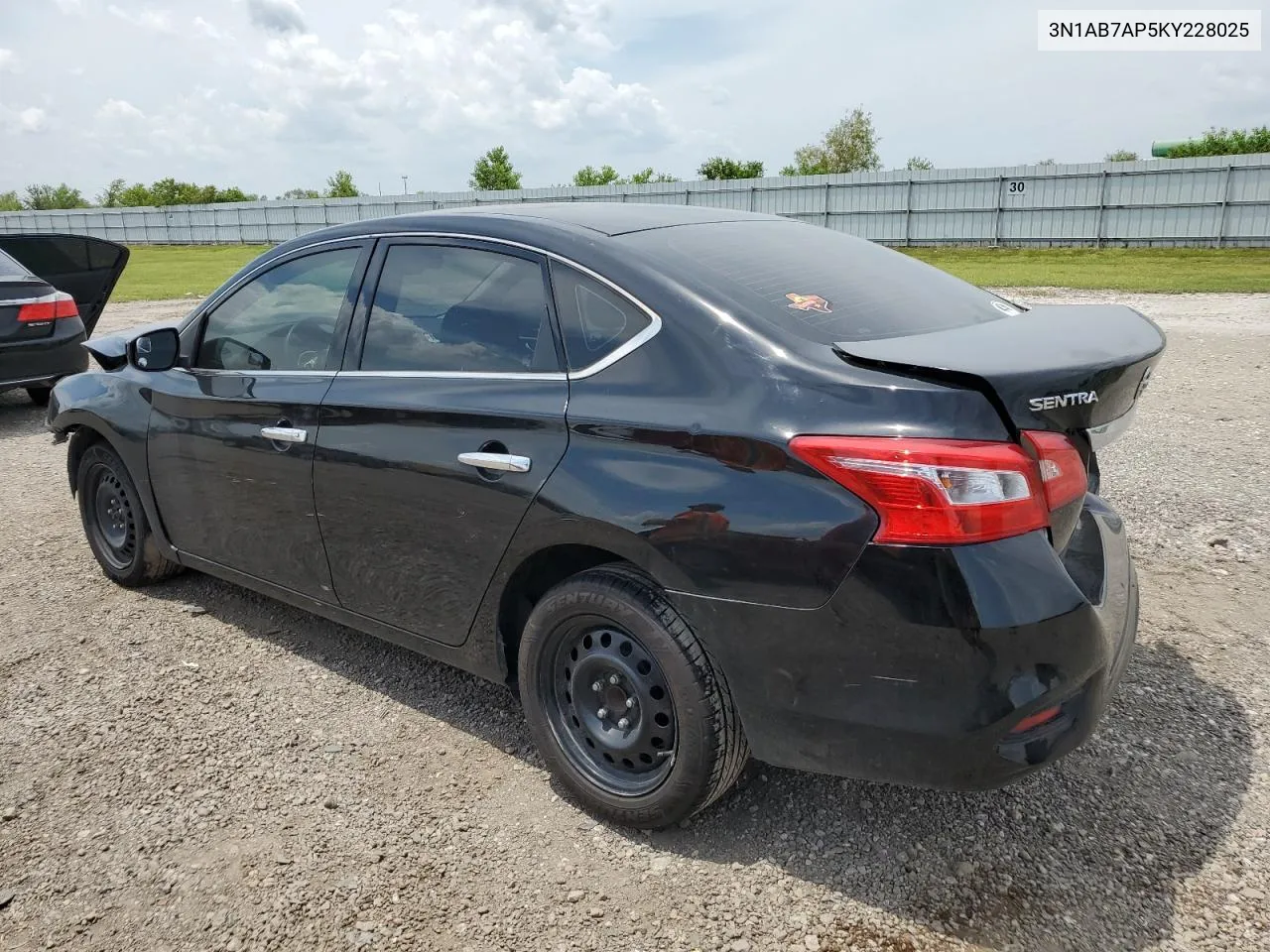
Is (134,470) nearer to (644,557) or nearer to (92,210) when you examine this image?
(644,557)

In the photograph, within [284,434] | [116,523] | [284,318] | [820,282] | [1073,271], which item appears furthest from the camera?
[1073,271]

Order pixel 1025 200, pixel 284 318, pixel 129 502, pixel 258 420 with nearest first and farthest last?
pixel 258 420
pixel 284 318
pixel 129 502
pixel 1025 200

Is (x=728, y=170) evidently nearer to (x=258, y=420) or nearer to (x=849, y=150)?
(x=849, y=150)

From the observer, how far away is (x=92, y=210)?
52.2 meters

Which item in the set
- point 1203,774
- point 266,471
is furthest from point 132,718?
point 1203,774

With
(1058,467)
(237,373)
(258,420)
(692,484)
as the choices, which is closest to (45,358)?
(237,373)

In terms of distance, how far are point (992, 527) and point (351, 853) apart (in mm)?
1903

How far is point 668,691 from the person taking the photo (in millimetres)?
2521

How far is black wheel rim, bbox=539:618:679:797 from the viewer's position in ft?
8.45

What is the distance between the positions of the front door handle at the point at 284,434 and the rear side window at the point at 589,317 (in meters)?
1.13

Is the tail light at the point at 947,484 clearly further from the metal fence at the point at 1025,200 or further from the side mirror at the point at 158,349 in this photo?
the metal fence at the point at 1025,200

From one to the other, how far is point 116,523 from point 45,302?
4.80 meters

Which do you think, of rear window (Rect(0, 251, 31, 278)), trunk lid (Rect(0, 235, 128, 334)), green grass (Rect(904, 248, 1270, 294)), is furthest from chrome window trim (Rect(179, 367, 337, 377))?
green grass (Rect(904, 248, 1270, 294))

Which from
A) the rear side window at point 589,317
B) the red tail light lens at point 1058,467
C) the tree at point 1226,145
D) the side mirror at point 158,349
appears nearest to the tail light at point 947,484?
the red tail light lens at point 1058,467
